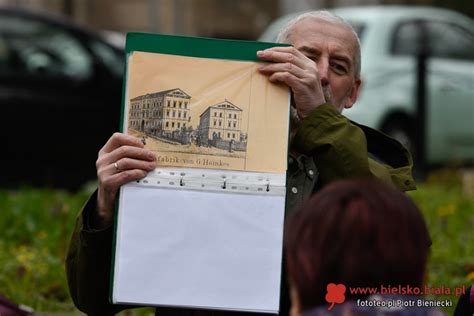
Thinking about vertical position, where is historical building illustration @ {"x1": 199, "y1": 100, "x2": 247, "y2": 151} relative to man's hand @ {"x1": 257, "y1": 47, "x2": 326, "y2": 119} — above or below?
below

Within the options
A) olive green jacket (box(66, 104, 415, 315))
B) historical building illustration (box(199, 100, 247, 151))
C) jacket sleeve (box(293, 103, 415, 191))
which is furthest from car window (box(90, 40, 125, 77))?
historical building illustration (box(199, 100, 247, 151))

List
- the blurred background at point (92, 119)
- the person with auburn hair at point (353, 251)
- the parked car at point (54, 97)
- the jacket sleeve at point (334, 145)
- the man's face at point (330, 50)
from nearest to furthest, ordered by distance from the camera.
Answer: the person with auburn hair at point (353, 251)
the jacket sleeve at point (334, 145)
the man's face at point (330, 50)
the blurred background at point (92, 119)
the parked car at point (54, 97)

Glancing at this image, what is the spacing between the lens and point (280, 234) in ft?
9.30

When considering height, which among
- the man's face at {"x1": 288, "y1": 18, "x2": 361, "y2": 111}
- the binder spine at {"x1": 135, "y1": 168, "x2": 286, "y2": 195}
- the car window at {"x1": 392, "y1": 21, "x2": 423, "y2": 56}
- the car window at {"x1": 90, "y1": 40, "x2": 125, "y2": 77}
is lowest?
the binder spine at {"x1": 135, "y1": 168, "x2": 286, "y2": 195}

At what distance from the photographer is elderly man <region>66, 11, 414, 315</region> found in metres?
2.87

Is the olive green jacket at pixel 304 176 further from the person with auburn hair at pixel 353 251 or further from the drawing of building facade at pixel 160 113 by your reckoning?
the person with auburn hair at pixel 353 251

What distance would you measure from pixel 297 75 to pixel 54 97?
21.9 feet

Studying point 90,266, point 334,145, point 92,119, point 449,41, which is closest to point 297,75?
point 334,145

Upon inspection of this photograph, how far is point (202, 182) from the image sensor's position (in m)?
2.84

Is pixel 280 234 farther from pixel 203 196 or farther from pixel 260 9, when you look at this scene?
pixel 260 9

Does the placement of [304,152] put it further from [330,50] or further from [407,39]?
Result: [407,39]

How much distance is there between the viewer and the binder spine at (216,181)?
2.84 meters

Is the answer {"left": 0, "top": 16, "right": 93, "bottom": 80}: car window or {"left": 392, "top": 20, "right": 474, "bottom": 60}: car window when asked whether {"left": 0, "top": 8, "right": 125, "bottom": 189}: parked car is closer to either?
{"left": 0, "top": 16, "right": 93, "bottom": 80}: car window

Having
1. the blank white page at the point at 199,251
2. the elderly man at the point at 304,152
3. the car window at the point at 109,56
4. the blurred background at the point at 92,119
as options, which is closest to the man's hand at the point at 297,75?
the elderly man at the point at 304,152
